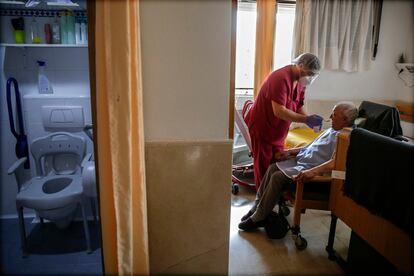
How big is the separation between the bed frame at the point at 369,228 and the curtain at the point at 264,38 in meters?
1.62

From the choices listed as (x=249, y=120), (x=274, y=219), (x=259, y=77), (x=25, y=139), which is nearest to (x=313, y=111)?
(x=259, y=77)

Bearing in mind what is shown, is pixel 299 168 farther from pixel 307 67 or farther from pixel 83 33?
pixel 83 33

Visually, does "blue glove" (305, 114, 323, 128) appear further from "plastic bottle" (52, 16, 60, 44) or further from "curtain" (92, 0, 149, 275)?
"plastic bottle" (52, 16, 60, 44)

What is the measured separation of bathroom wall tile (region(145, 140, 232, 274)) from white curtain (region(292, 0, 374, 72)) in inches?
94.2

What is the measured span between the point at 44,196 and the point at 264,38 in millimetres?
2427

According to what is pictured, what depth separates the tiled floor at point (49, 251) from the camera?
176 cm

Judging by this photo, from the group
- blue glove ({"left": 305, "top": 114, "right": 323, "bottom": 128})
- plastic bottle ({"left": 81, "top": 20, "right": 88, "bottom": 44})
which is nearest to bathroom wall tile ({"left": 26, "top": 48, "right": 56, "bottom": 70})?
plastic bottle ({"left": 81, "top": 20, "right": 88, "bottom": 44})

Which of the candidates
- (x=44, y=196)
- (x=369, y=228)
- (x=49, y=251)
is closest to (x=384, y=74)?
(x=369, y=228)

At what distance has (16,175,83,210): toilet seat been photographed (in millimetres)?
1793

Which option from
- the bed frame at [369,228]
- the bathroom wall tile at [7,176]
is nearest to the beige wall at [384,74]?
the bed frame at [369,228]

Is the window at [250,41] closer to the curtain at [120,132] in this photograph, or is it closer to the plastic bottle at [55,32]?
the plastic bottle at [55,32]

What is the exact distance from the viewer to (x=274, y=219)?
6.55 ft

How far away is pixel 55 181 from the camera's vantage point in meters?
2.08

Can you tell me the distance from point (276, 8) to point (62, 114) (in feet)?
7.64
